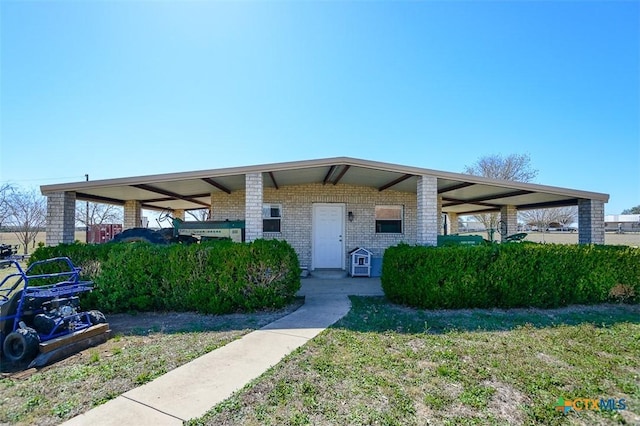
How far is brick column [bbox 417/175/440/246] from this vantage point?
715 centimetres

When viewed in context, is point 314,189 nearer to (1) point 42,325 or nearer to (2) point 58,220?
(2) point 58,220

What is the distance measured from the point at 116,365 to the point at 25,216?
82.0 feet

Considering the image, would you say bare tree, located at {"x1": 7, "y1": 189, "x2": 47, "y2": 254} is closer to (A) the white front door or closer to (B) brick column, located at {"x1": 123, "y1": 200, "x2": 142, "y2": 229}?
(B) brick column, located at {"x1": 123, "y1": 200, "x2": 142, "y2": 229}

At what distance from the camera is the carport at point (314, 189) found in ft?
22.6

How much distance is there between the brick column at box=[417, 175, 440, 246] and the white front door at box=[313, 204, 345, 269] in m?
4.13

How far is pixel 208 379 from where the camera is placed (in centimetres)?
313

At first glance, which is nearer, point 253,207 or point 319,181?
point 253,207

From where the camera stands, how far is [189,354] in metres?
3.78

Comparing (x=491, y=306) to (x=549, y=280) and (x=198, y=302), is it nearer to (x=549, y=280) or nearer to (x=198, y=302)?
(x=549, y=280)

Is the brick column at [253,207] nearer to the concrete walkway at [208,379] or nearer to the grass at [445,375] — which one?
the concrete walkway at [208,379]

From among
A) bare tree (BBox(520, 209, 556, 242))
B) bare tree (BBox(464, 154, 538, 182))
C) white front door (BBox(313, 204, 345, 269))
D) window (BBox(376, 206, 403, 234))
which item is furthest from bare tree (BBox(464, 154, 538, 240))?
white front door (BBox(313, 204, 345, 269))

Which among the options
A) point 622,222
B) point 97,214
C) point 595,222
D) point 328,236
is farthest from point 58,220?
point 622,222

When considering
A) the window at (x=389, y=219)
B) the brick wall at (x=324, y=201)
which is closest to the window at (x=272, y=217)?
the brick wall at (x=324, y=201)

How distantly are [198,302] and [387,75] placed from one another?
27.7ft
